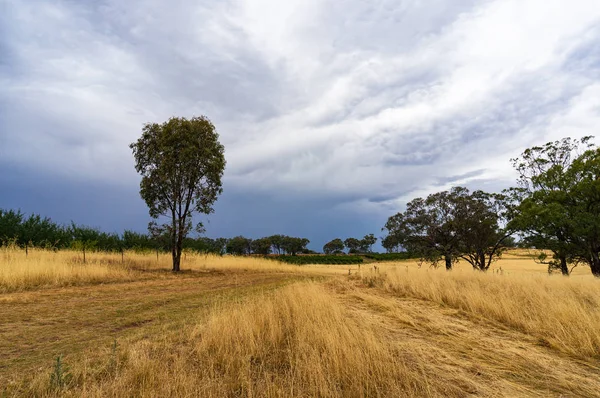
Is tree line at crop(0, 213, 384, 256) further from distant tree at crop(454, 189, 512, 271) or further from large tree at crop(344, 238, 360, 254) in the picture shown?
large tree at crop(344, 238, 360, 254)

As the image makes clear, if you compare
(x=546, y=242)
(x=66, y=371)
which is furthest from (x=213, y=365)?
(x=546, y=242)

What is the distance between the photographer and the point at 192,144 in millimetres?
22422

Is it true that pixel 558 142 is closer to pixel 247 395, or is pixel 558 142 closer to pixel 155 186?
pixel 247 395

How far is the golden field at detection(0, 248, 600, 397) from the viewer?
3.92m

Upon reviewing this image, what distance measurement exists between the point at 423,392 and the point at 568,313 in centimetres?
547

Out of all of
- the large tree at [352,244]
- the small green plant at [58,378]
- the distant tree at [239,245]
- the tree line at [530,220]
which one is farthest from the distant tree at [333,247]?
the small green plant at [58,378]

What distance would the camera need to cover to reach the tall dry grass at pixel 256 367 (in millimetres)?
3732

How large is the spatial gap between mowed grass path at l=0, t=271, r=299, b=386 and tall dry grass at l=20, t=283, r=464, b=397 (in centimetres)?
89

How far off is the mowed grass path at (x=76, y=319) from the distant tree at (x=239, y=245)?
9038cm

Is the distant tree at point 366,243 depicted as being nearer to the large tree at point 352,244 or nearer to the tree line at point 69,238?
the large tree at point 352,244

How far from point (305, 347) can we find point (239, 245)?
9948 centimetres

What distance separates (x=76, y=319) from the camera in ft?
25.0

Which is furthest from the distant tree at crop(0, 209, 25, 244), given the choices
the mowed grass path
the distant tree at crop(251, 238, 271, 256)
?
the distant tree at crop(251, 238, 271, 256)

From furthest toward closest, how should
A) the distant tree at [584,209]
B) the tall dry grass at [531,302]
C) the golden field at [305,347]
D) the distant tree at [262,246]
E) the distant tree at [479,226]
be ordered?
the distant tree at [262,246] → the distant tree at [479,226] → the distant tree at [584,209] → the tall dry grass at [531,302] → the golden field at [305,347]
